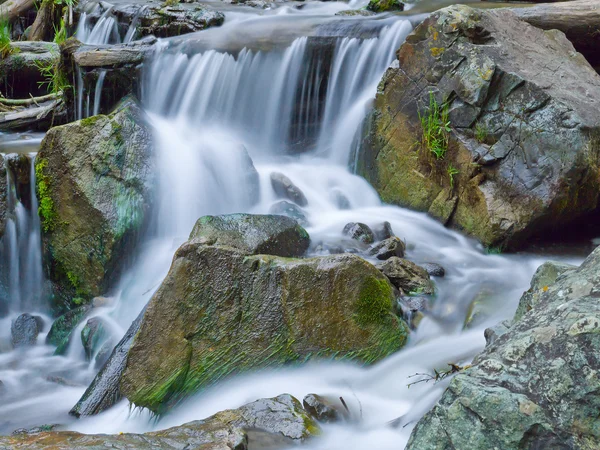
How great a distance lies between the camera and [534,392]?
183 cm

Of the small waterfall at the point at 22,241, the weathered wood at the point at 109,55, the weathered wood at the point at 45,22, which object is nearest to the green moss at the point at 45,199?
the small waterfall at the point at 22,241

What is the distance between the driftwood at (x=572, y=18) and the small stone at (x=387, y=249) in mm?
3820

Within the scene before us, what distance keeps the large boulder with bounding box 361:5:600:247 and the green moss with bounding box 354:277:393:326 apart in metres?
1.85

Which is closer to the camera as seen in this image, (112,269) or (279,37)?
(112,269)

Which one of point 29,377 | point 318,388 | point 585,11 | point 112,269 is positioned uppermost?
point 585,11

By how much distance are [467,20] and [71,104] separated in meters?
4.61

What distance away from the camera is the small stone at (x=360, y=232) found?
5.47m

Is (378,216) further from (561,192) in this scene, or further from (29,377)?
(29,377)

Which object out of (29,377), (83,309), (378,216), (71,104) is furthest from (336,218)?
(71,104)

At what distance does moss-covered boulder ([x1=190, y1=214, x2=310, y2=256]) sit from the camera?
4.45m

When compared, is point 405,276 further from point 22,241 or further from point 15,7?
point 15,7

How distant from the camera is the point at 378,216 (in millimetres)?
6047

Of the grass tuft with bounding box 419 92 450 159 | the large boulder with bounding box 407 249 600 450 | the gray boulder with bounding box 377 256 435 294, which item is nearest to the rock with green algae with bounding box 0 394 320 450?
the large boulder with bounding box 407 249 600 450

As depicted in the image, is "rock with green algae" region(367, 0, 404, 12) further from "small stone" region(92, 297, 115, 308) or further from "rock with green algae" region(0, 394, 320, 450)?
"rock with green algae" region(0, 394, 320, 450)
